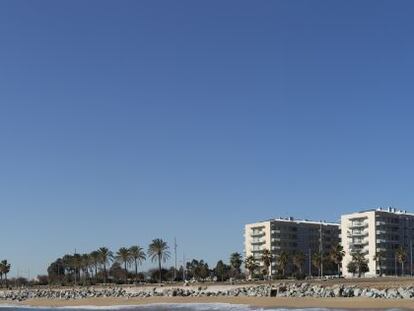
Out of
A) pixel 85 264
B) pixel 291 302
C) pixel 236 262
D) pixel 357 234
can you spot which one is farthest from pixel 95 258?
pixel 291 302

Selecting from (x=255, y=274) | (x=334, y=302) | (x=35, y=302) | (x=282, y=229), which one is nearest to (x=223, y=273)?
(x=255, y=274)

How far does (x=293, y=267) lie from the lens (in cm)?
17388

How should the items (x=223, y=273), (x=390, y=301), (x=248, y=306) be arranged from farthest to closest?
(x=223, y=273) < (x=248, y=306) < (x=390, y=301)

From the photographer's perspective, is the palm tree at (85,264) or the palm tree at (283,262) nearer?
the palm tree at (283,262)

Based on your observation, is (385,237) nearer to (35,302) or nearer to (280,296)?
(35,302)

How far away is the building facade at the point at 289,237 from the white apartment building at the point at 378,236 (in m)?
13.2

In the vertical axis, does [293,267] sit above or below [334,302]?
below

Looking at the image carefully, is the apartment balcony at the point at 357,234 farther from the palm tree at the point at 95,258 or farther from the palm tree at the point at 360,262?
the palm tree at the point at 95,258

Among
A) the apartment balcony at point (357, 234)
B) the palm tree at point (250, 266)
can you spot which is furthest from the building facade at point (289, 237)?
the palm tree at point (250, 266)

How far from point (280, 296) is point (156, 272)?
11128cm

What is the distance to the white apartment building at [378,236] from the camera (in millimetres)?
168400

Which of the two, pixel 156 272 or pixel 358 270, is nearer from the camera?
pixel 358 270

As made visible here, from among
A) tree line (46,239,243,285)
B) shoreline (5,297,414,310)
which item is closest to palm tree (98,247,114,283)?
tree line (46,239,243,285)

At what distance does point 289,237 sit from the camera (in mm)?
192125
